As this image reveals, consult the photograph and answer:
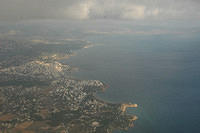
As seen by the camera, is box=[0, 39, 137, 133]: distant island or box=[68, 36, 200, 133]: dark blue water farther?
box=[68, 36, 200, 133]: dark blue water

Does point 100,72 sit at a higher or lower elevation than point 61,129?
higher

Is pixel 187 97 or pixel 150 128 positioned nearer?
pixel 150 128

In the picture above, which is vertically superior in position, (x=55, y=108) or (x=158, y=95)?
(x=158, y=95)

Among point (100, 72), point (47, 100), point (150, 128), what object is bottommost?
point (150, 128)

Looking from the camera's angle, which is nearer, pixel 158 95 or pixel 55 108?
pixel 55 108

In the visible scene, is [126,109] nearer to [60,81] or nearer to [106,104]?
[106,104]

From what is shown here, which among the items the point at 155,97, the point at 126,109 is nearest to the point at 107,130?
the point at 126,109

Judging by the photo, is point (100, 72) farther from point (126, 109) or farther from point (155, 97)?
point (126, 109)

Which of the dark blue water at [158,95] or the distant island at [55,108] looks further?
the dark blue water at [158,95]

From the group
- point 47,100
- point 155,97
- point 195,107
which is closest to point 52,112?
point 47,100

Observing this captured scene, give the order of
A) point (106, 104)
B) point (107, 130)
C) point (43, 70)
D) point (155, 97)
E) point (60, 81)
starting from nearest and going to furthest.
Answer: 1. point (107, 130)
2. point (106, 104)
3. point (155, 97)
4. point (60, 81)
5. point (43, 70)

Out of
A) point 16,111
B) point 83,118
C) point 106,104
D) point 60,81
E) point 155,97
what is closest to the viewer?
point 83,118
